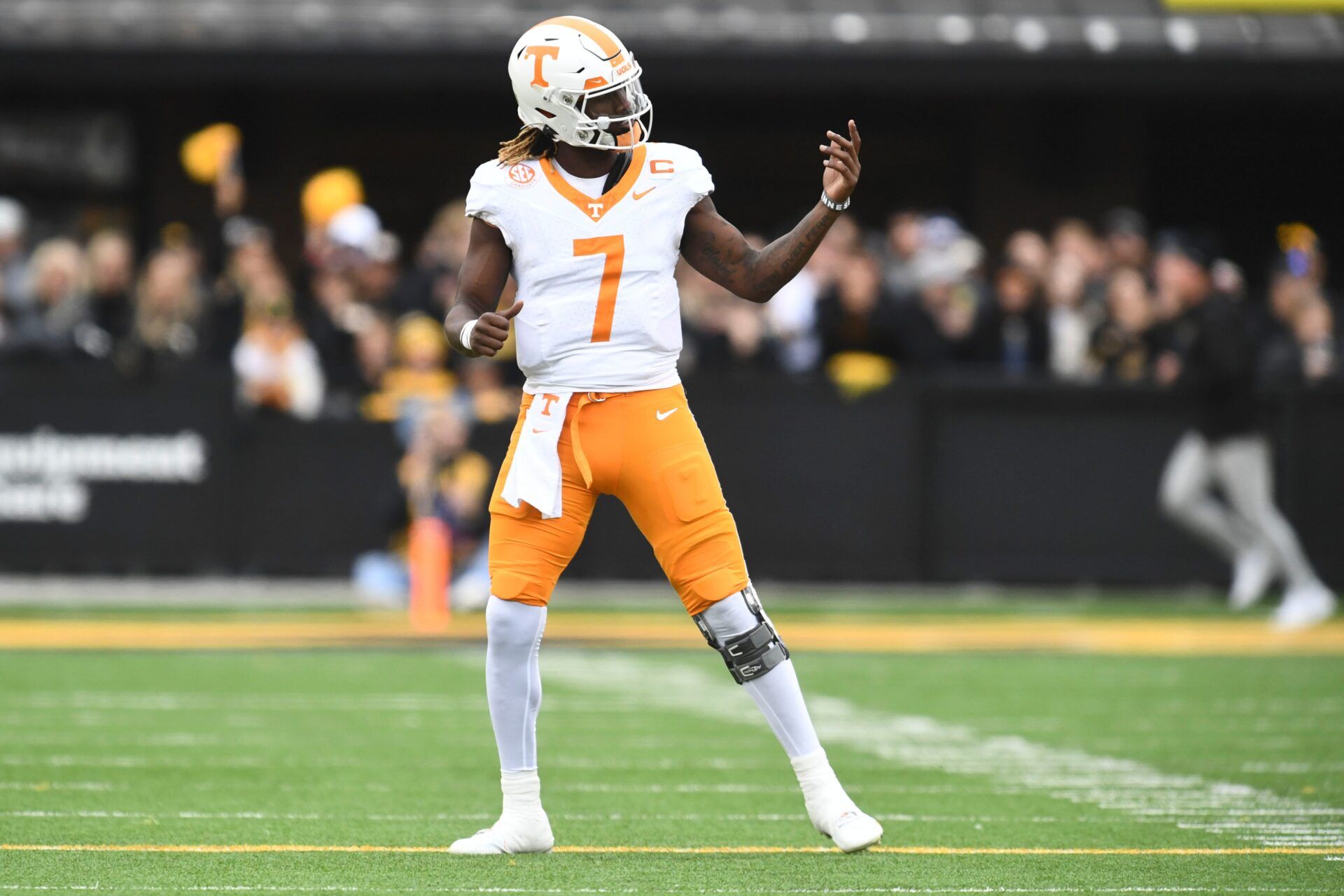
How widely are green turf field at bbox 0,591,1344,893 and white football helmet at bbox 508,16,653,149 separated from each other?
2007mm

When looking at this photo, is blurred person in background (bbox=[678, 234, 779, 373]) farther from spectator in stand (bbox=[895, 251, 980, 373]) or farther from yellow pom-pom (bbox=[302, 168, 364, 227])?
yellow pom-pom (bbox=[302, 168, 364, 227])

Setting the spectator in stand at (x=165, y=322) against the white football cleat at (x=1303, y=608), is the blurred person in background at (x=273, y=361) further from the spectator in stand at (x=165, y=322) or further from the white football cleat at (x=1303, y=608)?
the white football cleat at (x=1303, y=608)

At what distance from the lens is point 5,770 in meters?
7.94

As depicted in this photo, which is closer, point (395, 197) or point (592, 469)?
point (592, 469)

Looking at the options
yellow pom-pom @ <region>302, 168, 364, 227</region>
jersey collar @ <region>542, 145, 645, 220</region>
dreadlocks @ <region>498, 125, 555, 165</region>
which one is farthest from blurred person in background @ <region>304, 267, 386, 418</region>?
jersey collar @ <region>542, 145, 645, 220</region>

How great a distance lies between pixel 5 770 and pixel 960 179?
15068mm

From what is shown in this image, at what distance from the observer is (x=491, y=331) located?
5.96m

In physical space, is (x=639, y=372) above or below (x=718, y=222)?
below

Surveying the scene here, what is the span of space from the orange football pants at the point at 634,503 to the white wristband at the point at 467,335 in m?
0.31

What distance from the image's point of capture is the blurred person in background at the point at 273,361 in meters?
15.7

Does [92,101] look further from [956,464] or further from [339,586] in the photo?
Result: [956,464]

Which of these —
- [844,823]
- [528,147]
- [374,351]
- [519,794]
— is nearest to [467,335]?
[528,147]

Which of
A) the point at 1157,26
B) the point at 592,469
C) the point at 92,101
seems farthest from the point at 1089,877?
the point at 92,101

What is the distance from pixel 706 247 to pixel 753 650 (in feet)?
3.73
